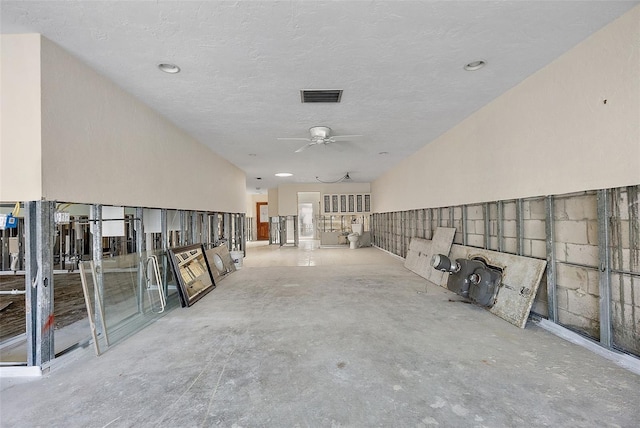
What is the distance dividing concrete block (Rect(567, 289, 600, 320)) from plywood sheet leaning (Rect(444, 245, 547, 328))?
0.29 m

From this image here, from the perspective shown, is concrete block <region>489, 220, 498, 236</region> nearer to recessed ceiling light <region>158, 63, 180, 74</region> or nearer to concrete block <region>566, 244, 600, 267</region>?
concrete block <region>566, 244, 600, 267</region>

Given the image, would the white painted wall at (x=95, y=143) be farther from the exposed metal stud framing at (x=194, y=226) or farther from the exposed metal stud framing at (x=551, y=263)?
the exposed metal stud framing at (x=551, y=263)

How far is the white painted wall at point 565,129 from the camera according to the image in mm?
2152

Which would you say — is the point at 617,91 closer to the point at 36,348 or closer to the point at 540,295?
the point at 540,295

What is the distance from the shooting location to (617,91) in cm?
221

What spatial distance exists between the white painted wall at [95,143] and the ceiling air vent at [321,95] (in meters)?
2.09

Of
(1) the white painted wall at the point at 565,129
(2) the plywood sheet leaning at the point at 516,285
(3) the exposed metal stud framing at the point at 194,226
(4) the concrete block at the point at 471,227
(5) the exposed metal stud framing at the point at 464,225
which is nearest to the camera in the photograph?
(1) the white painted wall at the point at 565,129

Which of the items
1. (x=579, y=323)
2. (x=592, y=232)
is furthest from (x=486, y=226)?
(x=579, y=323)

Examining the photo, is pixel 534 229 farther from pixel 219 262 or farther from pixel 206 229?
pixel 206 229

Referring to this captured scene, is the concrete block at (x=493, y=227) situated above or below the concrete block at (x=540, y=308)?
above

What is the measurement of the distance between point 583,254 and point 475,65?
2089 mm

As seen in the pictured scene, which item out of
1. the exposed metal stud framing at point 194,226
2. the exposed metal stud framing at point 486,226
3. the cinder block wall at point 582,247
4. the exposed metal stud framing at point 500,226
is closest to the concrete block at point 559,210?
the cinder block wall at point 582,247

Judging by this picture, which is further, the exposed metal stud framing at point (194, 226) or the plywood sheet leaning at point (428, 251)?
the exposed metal stud framing at point (194, 226)

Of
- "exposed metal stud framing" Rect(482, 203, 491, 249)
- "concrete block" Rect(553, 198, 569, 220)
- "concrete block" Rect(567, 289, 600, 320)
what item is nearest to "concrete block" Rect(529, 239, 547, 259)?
"concrete block" Rect(553, 198, 569, 220)
